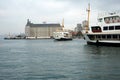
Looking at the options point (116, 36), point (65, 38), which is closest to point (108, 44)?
point (116, 36)

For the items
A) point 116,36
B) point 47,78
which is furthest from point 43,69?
point 116,36

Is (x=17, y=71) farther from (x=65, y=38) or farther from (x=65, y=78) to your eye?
(x=65, y=38)

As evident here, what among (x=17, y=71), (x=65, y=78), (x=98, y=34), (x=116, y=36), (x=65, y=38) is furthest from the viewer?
(x=65, y=38)

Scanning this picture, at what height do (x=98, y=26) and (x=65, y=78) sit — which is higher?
(x=98, y=26)

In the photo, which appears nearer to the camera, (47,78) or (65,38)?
(47,78)

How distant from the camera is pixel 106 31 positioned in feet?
214

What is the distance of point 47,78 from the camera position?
78.9 ft

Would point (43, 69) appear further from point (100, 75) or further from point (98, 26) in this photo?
point (98, 26)

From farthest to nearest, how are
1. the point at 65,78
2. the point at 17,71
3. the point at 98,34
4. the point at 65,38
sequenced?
1. the point at 65,38
2. the point at 98,34
3. the point at 17,71
4. the point at 65,78

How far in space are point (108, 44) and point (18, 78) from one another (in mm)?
42642

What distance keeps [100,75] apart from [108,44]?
3949cm

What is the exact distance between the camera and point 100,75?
25.3 m

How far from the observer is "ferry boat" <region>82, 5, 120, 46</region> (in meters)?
62.3

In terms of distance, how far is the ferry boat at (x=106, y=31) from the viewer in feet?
204
